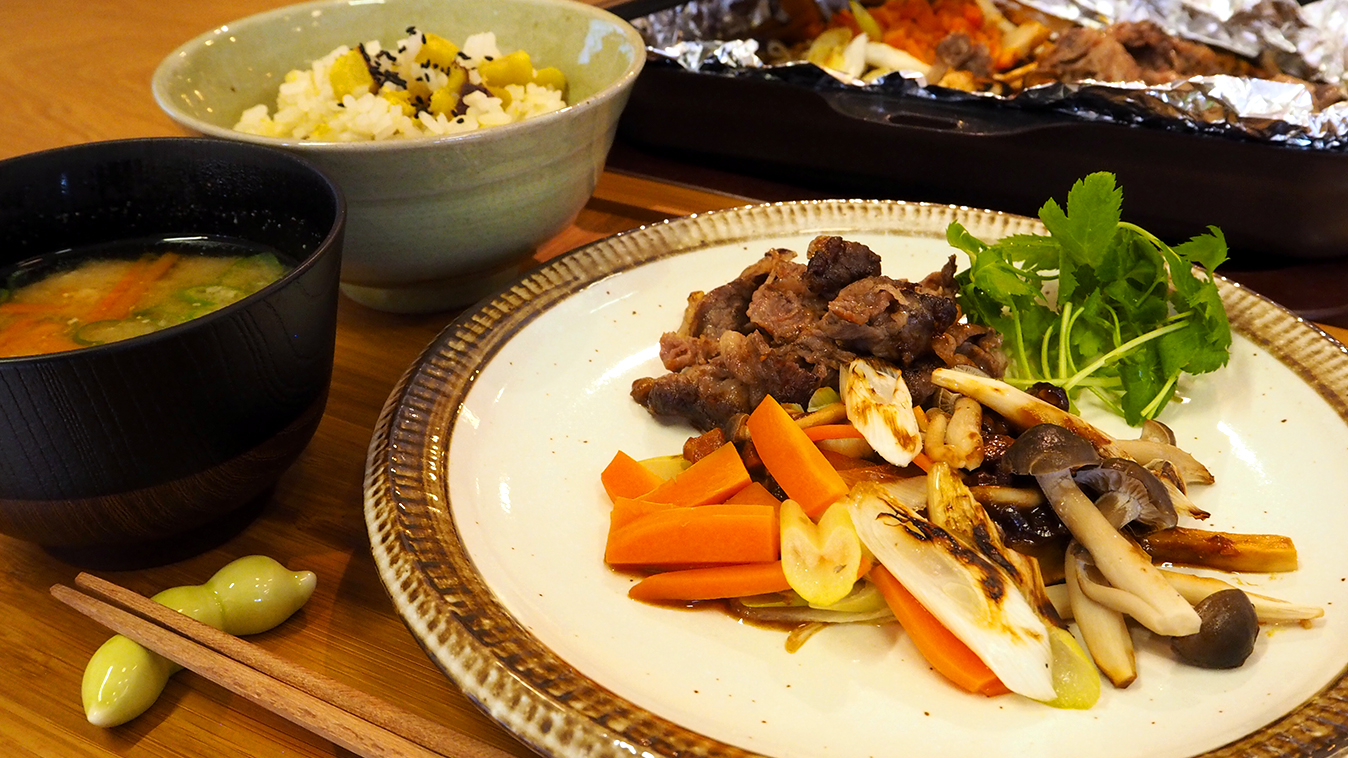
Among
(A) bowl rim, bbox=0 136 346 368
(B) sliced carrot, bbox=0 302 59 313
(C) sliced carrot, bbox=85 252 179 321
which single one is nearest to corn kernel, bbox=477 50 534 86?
(A) bowl rim, bbox=0 136 346 368

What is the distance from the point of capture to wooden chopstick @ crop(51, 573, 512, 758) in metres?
1.29

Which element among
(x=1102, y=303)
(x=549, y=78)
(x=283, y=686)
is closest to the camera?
(x=283, y=686)

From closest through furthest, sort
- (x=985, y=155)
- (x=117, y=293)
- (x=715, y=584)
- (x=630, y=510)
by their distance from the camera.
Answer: (x=715, y=584) < (x=630, y=510) < (x=117, y=293) < (x=985, y=155)

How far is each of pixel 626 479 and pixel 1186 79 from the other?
249cm

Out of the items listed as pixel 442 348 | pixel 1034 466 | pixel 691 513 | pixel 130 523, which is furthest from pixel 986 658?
pixel 130 523

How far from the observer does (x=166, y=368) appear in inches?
55.9

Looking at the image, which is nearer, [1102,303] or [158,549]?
[158,549]

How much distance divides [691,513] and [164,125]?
9.77 ft

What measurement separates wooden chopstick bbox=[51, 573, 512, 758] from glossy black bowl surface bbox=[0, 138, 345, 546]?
17cm

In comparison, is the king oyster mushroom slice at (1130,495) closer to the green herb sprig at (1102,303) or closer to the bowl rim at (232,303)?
the green herb sprig at (1102,303)

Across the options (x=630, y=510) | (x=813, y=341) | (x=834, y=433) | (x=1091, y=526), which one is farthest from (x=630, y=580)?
(x=1091, y=526)

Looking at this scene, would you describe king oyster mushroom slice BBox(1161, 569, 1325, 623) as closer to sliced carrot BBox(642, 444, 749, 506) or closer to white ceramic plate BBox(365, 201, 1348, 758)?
white ceramic plate BBox(365, 201, 1348, 758)

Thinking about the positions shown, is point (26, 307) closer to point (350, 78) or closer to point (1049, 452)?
point (350, 78)

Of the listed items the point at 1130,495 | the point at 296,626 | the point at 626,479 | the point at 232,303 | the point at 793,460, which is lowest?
the point at 296,626
